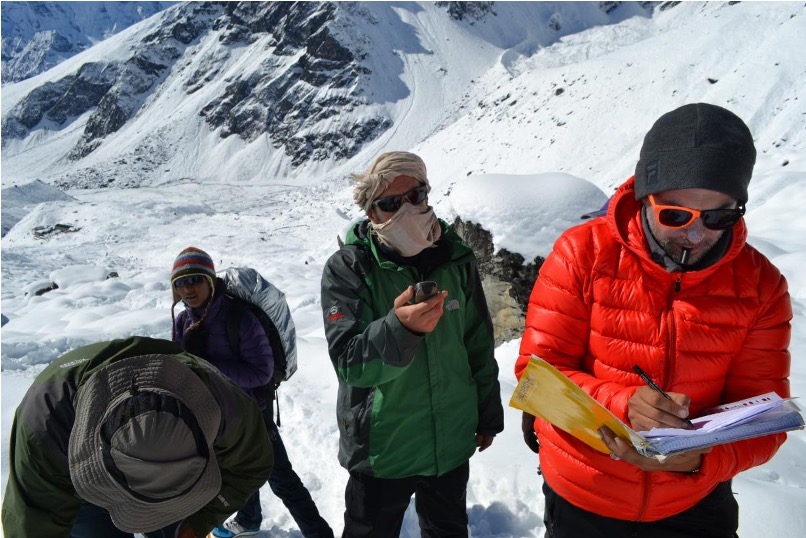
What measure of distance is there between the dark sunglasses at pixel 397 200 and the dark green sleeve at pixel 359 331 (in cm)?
24

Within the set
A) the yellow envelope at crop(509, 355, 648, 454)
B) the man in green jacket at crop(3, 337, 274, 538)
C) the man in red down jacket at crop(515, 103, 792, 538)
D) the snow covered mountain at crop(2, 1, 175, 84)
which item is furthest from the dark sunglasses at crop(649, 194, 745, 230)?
the snow covered mountain at crop(2, 1, 175, 84)

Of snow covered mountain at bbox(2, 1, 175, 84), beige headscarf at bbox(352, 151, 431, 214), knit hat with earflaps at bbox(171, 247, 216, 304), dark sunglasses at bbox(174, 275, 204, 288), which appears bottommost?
dark sunglasses at bbox(174, 275, 204, 288)

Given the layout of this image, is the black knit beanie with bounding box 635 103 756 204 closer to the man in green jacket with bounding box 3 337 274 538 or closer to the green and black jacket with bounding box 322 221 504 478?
the green and black jacket with bounding box 322 221 504 478

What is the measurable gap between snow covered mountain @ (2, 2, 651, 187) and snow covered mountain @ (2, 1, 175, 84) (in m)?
129

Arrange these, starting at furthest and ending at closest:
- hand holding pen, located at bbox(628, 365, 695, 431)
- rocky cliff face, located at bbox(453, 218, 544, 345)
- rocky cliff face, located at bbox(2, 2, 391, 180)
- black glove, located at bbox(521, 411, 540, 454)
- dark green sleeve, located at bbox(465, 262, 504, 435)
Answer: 1. rocky cliff face, located at bbox(2, 2, 391, 180)
2. rocky cliff face, located at bbox(453, 218, 544, 345)
3. dark green sleeve, located at bbox(465, 262, 504, 435)
4. black glove, located at bbox(521, 411, 540, 454)
5. hand holding pen, located at bbox(628, 365, 695, 431)

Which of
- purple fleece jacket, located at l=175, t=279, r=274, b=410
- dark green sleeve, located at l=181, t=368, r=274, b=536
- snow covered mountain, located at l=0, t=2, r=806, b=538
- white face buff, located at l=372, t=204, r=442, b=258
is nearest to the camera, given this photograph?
dark green sleeve, located at l=181, t=368, r=274, b=536

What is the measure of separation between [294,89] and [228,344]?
2384 inches

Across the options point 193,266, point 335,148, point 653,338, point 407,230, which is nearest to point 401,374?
point 407,230

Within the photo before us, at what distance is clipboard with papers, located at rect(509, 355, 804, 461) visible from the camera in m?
1.30

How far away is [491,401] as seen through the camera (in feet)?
7.50

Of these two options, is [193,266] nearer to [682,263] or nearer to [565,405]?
[565,405]

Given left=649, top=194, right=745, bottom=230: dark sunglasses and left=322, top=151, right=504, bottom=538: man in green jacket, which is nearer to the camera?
left=649, top=194, right=745, bottom=230: dark sunglasses

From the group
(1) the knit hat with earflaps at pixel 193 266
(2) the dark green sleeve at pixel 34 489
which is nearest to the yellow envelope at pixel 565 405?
(2) the dark green sleeve at pixel 34 489

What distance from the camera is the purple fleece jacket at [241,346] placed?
2.76m
